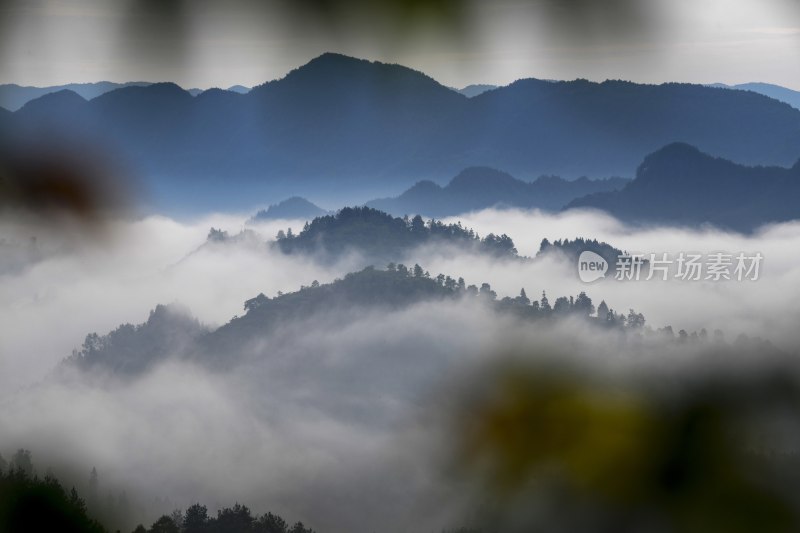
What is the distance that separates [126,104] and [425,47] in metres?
2.66

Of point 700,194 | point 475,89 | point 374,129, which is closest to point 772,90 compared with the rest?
point 700,194

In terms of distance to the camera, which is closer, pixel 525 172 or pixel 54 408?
pixel 54 408

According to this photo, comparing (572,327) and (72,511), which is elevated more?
(572,327)

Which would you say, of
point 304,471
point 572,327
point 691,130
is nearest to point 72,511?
point 304,471

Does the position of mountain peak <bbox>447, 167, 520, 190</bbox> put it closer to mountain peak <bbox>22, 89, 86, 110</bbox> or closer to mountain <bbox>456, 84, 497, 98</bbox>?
mountain <bbox>456, 84, 497, 98</bbox>

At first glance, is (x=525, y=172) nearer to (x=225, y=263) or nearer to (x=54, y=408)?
(x=225, y=263)

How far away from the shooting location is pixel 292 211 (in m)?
7.92

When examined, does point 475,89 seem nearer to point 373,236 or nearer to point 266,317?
point 373,236

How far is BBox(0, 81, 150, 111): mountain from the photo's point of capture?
644 centimetres

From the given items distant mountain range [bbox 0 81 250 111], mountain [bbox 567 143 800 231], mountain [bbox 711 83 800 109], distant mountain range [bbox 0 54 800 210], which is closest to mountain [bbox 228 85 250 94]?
distant mountain range [bbox 0 54 800 210]

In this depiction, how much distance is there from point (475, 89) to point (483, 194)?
1446 mm

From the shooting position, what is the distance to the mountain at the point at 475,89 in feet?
23.4

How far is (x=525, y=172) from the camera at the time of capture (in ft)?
30.2

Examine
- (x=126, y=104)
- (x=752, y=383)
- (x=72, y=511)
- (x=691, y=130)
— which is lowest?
(x=72, y=511)
